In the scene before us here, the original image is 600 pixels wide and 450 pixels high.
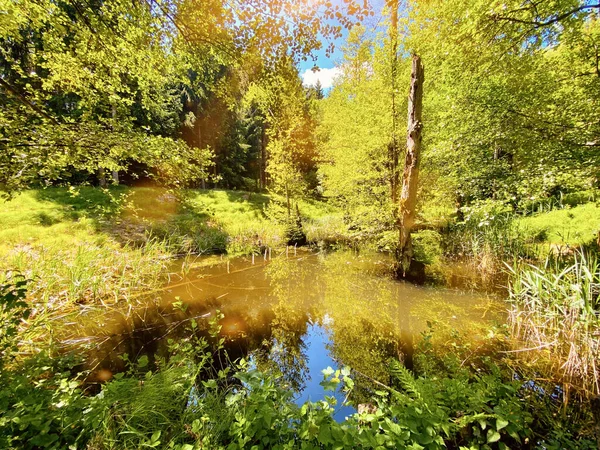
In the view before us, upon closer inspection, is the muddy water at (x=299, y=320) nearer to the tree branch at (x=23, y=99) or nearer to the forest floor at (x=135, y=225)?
the tree branch at (x=23, y=99)

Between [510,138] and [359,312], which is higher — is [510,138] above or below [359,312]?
above

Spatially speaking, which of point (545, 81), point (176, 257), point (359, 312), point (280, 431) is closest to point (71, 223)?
point (176, 257)

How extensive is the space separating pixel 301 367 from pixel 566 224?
1045cm

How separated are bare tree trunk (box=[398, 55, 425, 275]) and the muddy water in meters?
0.98

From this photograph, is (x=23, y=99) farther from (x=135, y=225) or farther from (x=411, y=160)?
(x=135, y=225)

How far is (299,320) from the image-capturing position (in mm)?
4977

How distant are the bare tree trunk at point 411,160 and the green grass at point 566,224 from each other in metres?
3.70

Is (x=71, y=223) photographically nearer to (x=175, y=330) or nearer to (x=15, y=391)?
(x=175, y=330)

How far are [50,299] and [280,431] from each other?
5.07 m

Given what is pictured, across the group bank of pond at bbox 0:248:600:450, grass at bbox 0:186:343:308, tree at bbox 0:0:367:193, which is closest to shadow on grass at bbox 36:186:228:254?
grass at bbox 0:186:343:308

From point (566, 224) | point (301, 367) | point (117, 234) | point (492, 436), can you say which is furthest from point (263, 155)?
point (492, 436)

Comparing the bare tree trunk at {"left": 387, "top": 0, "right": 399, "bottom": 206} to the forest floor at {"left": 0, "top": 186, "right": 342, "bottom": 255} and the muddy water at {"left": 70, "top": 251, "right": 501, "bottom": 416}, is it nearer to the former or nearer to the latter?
the muddy water at {"left": 70, "top": 251, "right": 501, "bottom": 416}

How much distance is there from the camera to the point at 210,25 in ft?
11.7

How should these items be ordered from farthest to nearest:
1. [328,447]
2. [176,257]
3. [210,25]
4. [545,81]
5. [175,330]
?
[176,257], [545,81], [175,330], [210,25], [328,447]
